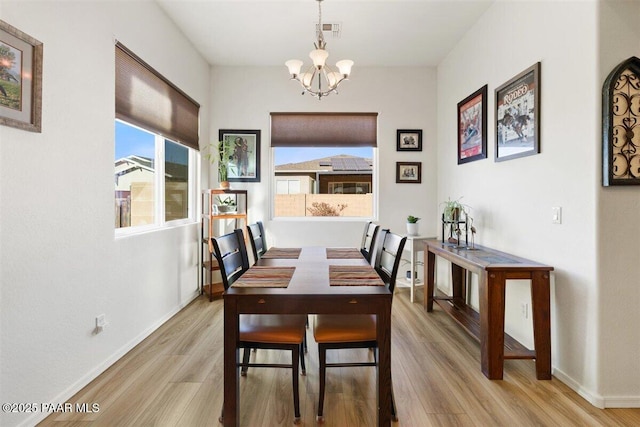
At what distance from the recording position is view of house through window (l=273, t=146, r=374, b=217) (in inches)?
181

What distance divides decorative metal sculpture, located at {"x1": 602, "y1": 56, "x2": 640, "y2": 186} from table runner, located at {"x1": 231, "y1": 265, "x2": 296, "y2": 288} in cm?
190

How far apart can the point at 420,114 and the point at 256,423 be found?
403 cm

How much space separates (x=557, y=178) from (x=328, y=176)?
9.25ft

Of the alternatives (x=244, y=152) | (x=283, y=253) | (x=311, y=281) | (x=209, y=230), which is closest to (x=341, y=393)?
(x=311, y=281)

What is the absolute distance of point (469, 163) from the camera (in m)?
3.55

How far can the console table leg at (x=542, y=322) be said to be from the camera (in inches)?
84.9

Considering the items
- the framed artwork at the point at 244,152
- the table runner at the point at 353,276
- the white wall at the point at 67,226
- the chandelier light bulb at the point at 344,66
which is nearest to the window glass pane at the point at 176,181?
the framed artwork at the point at 244,152

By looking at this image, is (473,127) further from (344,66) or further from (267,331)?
(267,331)

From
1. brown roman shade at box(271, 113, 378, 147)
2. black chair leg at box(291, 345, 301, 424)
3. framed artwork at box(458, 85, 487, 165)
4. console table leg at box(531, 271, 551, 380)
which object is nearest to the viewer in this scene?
black chair leg at box(291, 345, 301, 424)

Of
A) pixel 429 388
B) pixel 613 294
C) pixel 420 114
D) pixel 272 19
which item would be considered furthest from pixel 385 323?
pixel 420 114

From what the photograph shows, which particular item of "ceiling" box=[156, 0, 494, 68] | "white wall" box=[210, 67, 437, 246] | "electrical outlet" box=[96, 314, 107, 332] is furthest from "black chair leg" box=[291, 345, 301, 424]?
"ceiling" box=[156, 0, 494, 68]

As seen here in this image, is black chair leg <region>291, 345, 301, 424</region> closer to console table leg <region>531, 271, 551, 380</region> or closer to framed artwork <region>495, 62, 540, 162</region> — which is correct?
console table leg <region>531, 271, 551, 380</region>

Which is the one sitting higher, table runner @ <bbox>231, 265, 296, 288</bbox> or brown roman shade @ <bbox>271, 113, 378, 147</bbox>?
brown roman shade @ <bbox>271, 113, 378, 147</bbox>

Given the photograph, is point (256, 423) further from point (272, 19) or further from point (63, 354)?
point (272, 19)
